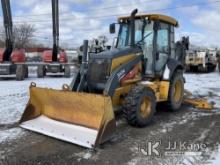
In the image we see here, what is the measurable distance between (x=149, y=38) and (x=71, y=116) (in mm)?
2838

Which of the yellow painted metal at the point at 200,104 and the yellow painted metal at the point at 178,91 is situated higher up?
the yellow painted metal at the point at 178,91

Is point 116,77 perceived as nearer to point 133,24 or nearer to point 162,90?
point 133,24

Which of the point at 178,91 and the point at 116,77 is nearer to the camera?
the point at 116,77

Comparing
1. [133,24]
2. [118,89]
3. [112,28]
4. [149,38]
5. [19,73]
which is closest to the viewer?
[118,89]

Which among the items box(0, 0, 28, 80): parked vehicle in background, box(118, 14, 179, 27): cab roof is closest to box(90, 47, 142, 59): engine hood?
box(118, 14, 179, 27): cab roof

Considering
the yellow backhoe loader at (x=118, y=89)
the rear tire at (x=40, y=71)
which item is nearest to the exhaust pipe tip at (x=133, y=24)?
the yellow backhoe loader at (x=118, y=89)

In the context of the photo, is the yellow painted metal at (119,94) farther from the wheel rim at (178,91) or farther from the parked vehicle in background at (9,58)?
the parked vehicle in background at (9,58)

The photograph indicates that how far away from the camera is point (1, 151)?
5.91 m

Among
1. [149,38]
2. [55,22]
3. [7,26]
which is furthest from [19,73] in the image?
[149,38]

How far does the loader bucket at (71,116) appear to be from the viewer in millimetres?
6172

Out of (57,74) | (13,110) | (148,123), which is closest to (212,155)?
(148,123)

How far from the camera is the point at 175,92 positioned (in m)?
9.64

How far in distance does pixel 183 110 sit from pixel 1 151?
17.5 ft

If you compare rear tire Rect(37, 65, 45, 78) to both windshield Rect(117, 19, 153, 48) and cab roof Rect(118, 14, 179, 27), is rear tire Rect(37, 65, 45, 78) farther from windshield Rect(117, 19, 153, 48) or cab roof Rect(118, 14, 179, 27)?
windshield Rect(117, 19, 153, 48)
